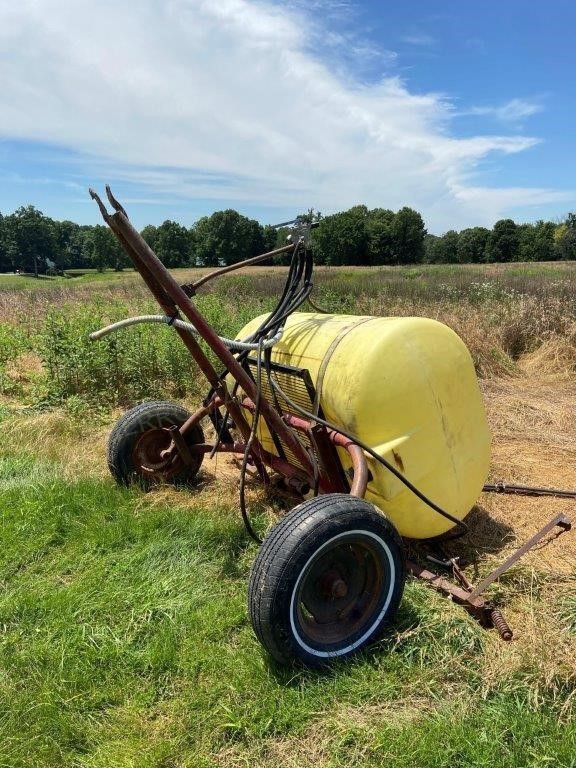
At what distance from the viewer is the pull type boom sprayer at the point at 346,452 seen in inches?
97.6

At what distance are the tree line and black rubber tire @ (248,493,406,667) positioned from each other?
1916 inches

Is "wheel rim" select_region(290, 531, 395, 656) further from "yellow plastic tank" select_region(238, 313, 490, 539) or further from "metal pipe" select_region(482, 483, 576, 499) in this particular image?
"metal pipe" select_region(482, 483, 576, 499)

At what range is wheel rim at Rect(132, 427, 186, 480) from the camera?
423cm

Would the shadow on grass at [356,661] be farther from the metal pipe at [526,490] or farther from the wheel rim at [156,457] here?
the wheel rim at [156,457]

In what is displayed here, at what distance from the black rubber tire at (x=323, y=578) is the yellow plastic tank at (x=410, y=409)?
0.53 m

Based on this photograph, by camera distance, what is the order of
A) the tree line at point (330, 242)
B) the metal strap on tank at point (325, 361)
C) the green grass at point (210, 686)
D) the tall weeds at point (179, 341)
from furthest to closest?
the tree line at point (330, 242) < the tall weeds at point (179, 341) < the metal strap on tank at point (325, 361) < the green grass at point (210, 686)

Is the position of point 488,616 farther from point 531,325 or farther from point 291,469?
point 531,325

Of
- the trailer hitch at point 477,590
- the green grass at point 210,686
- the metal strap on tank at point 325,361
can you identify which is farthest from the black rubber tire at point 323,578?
the metal strap on tank at point 325,361

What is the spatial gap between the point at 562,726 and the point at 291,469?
2029 millimetres

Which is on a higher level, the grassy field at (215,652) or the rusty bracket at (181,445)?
the rusty bracket at (181,445)

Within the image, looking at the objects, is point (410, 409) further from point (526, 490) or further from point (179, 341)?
point (179, 341)

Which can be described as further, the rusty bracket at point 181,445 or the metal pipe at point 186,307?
the rusty bracket at point 181,445

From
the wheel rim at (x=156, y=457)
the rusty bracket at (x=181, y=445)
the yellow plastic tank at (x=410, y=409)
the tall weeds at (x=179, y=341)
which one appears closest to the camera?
the yellow plastic tank at (x=410, y=409)

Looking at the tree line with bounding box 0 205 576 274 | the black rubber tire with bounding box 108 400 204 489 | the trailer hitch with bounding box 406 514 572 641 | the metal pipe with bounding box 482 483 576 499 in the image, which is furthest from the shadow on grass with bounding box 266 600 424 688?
the tree line with bounding box 0 205 576 274
